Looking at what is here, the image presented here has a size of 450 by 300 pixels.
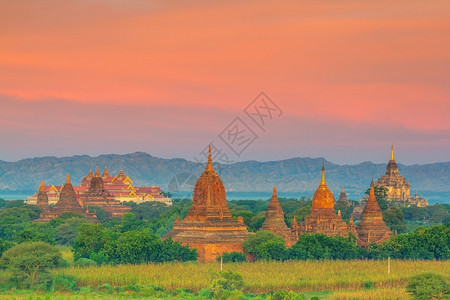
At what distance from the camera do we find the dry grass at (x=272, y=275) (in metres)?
80.8

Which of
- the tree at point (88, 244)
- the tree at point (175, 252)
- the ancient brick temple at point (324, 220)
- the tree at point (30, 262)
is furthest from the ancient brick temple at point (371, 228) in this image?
the tree at point (30, 262)

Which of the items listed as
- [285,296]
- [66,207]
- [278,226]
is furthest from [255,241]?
[66,207]

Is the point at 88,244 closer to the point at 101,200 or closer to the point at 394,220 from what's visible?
the point at 394,220

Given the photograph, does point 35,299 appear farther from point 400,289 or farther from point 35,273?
point 400,289

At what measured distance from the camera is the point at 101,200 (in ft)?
633

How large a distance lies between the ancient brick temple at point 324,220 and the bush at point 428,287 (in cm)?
4050

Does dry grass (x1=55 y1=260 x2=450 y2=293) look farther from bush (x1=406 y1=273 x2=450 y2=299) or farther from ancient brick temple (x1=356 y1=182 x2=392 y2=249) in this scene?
ancient brick temple (x1=356 y1=182 x2=392 y2=249)

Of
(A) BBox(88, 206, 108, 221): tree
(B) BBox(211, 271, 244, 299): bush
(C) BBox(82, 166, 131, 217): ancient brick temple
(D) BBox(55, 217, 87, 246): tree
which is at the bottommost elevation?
(B) BBox(211, 271, 244, 299): bush

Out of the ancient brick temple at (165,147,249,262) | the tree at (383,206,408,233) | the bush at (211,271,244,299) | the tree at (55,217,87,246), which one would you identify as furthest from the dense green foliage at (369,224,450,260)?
the tree at (55,217,87,246)

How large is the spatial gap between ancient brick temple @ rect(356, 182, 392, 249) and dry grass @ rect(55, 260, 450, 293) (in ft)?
78.5

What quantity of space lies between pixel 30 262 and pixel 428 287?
105 ft

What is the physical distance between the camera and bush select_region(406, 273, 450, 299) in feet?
238

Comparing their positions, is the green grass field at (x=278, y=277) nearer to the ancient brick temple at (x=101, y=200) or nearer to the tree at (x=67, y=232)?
the tree at (x=67, y=232)

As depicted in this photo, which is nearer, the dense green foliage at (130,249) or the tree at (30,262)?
the tree at (30,262)
